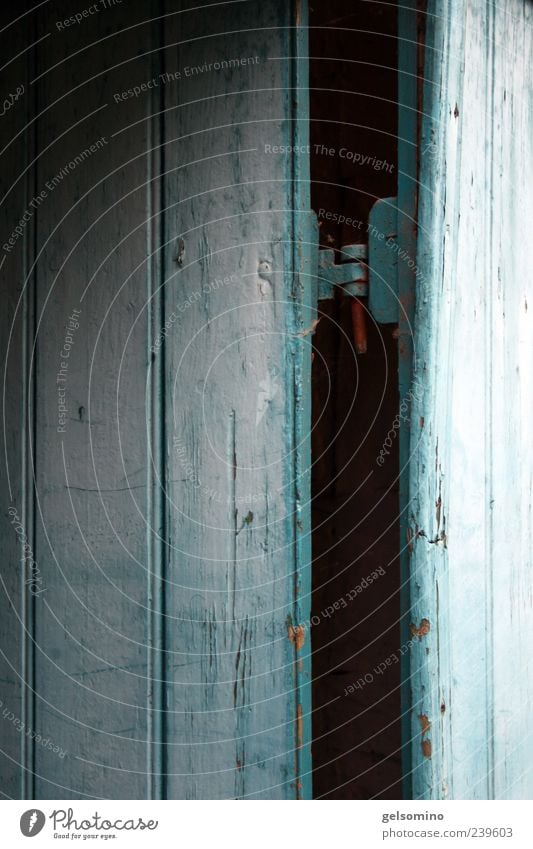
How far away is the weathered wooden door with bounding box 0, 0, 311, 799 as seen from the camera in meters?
0.74

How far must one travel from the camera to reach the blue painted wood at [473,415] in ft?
2.26

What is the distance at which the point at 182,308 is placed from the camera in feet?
2.51

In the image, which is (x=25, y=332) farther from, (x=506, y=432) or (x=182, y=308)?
(x=506, y=432)

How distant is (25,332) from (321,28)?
45 centimetres

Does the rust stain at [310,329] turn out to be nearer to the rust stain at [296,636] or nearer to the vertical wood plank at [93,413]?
the vertical wood plank at [93,413]

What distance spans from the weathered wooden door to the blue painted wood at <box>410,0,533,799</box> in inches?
4.9

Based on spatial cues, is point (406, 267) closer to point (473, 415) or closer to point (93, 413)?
point (473, 415)

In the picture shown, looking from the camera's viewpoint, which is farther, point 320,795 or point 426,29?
point 320,795

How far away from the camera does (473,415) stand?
0.75 meters

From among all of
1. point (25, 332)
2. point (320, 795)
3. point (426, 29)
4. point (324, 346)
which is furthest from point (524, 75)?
point (320, 795)

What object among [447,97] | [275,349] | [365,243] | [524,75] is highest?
[524,75]

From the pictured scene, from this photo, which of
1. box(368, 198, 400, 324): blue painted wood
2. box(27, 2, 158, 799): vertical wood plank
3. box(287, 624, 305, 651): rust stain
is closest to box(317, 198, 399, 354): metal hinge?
box(368, 198, 400, 324): blue painted wood

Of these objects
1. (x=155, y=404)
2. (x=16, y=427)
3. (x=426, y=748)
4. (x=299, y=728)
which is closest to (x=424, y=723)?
(x=426, y=748)

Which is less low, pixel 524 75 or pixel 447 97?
pixel 524 75
